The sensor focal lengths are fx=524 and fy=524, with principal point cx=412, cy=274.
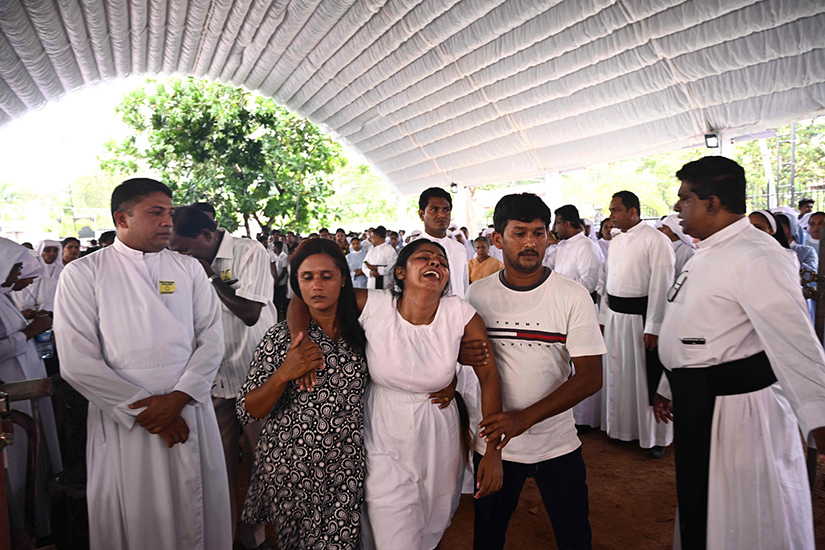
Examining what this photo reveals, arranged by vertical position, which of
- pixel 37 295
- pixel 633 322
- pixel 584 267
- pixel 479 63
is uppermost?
pixel 479 63

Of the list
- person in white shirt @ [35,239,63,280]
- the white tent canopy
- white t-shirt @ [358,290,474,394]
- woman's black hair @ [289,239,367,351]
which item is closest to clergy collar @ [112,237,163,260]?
woman's black hair @ [289,239,367,351]

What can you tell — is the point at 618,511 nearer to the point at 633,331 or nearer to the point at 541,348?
the point at 633,331

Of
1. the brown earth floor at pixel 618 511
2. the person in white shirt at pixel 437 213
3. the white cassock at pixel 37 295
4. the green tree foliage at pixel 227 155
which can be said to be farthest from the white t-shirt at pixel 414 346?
the green tree foliage at pixel 227 155

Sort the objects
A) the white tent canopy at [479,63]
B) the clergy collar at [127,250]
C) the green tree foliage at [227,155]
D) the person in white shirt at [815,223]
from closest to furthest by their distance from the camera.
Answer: the clergy collar at [127,250], the person in white shirt at [815,223], the white tent canopy at [479,63], the green tree foliage at [227,155]

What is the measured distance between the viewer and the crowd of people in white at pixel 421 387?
6.49 ft

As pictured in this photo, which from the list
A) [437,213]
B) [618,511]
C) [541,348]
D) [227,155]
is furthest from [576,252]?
[227,155]

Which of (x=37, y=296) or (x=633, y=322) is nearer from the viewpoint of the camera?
(x=633, y=322)

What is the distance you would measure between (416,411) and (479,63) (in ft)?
41.8

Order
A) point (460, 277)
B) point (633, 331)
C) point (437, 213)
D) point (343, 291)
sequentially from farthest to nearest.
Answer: point (460, 277)
point (633, 331)
point (437, 213)
point (343, 291)

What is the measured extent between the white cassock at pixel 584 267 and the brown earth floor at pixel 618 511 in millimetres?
615

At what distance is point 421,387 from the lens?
80.4 inches

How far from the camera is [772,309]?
2012 millimetres

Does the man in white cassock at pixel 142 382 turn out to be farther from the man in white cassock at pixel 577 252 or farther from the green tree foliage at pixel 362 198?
the green tree foliage at pixel 362 198

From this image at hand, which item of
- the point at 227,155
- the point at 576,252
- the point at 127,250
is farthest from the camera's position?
the point at 227,155
